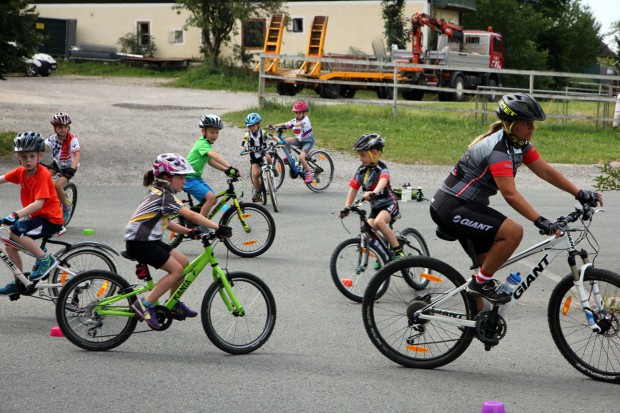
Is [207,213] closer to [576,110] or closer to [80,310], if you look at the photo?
[80,310]

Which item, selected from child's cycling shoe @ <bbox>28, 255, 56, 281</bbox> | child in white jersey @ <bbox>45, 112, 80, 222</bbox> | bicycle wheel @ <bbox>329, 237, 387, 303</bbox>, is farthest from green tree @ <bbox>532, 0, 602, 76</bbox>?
child's cycling shoe @ <bbox>28, 255, 56, 281</bbox>

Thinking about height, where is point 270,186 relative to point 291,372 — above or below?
above

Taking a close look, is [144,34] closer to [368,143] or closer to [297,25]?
[297,25]

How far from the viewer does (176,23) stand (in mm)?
53156

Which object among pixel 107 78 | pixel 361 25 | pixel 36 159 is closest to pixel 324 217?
pixel 36 159

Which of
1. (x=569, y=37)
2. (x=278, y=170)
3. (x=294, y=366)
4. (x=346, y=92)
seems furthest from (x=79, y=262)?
(x=569, y=37)

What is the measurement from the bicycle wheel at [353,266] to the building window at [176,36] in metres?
45.1

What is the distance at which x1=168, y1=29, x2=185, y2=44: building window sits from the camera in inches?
2083

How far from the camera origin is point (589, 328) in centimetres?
665

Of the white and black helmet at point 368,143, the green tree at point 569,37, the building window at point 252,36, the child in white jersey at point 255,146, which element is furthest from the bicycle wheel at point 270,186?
the green tree at point 569,37

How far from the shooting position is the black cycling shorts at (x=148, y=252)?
7.24m

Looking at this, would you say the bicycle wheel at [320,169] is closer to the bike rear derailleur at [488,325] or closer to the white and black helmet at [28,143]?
the white and black helmet at [28,143]

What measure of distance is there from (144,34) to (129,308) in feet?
159

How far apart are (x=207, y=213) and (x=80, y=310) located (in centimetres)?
458
